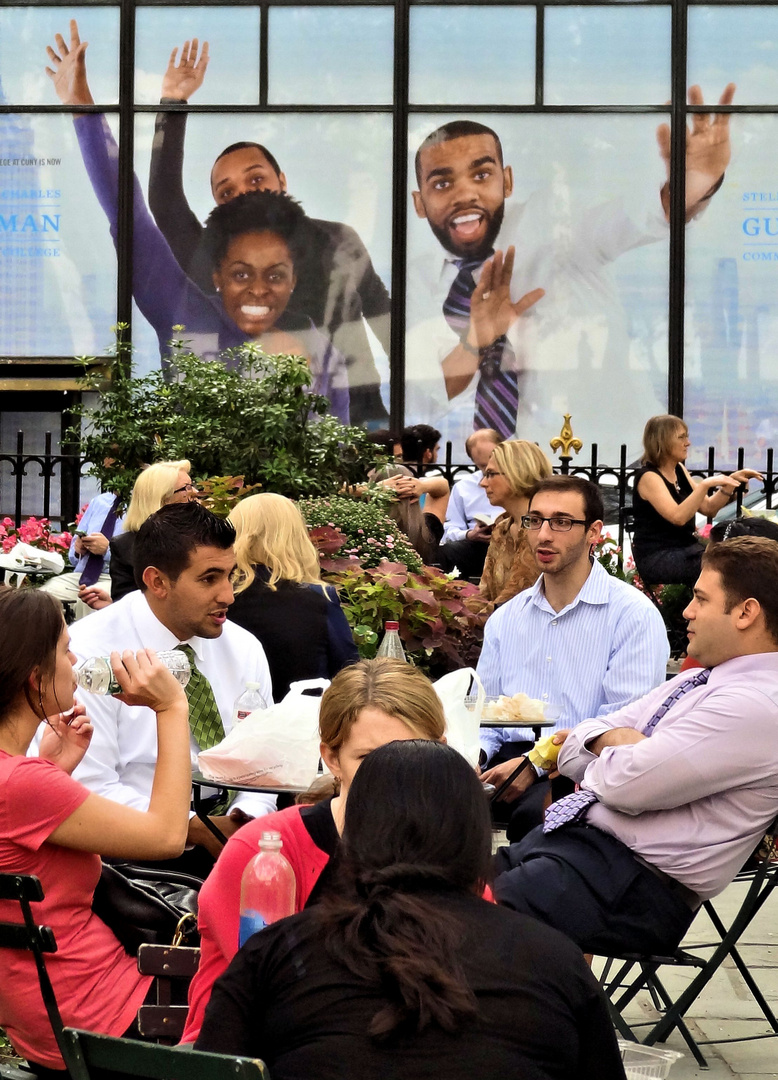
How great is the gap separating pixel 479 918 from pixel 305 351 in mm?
10587

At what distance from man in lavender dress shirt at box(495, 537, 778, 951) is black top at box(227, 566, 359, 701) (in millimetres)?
1718

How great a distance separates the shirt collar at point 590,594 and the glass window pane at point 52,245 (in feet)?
26.3

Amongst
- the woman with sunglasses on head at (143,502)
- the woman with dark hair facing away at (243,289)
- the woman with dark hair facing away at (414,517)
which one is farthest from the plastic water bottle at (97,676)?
the woman with dark hair facing away at (243,289)

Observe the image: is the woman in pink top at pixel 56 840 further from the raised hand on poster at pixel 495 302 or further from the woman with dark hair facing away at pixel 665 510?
the raised hand on poster at pixel 495 302

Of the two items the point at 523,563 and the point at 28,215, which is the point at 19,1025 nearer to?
the point at 523,563

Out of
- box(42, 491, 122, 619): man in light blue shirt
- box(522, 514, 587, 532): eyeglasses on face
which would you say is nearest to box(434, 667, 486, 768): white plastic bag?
box(522, 514, 587, 532): eyeglasses on face

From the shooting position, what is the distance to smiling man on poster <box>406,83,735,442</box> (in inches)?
481

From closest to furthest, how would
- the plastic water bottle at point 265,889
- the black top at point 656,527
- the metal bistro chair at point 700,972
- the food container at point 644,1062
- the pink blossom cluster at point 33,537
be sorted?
the plastic water bottle at point 265,889, the food container at point 644,1062, the metal bistro chair at point 700,972, the black top at point 656,527, the pink blossom cluster at point 33,537

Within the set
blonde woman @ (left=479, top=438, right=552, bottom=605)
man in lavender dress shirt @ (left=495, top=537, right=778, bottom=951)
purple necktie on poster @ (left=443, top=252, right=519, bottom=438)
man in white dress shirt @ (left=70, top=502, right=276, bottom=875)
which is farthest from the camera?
purple necktie on poster @ (left=443, top=252, right=519, bottom=438)

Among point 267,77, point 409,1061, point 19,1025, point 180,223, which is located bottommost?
point 19,1025

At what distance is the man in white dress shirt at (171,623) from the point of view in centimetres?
417

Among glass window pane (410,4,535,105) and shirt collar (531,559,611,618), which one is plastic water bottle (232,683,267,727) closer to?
shirt collar (531,559,611,618)

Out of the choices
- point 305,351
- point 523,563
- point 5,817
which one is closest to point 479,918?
point 5,817

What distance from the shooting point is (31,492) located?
12.5 meters
